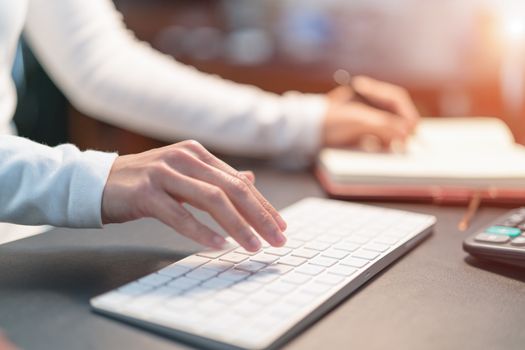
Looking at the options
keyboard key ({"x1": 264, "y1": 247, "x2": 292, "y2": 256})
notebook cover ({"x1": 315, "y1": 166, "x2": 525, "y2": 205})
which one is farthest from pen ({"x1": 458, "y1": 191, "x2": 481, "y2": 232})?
keyboard key ({"x1": 264, "y1": 247, "x2": 292, "y2": 256})

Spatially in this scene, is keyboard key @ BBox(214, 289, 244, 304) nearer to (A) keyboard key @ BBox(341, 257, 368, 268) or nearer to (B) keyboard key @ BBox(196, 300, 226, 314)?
(B) keyboard key @ BBox(196, 300, 226, 314)

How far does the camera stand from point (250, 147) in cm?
102

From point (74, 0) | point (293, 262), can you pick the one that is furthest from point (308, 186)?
point (74, 0)

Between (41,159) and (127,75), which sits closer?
(41,159)

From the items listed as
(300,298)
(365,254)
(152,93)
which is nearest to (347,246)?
(365,254)

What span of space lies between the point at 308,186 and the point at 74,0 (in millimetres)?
444

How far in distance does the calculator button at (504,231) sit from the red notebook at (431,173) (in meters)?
0.16

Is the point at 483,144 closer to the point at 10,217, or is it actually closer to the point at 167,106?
the point at 167,106

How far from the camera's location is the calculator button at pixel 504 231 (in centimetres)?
59

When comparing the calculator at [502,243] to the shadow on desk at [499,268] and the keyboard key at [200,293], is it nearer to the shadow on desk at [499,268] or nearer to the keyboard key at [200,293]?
the shadow on desk at [499,268]

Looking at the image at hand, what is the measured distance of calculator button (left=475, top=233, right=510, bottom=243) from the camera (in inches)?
22.9

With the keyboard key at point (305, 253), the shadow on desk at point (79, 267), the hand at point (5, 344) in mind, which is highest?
the keyboard key at point (305, 253)

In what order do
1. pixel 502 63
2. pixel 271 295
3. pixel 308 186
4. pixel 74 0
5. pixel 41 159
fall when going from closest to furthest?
pixel 271 295, pixel 41 159, pixel 308 186, pixel 74 0, pixel 502 63

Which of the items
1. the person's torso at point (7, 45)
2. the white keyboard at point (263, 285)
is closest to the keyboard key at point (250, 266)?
the white keyboard at point (263, 285)
